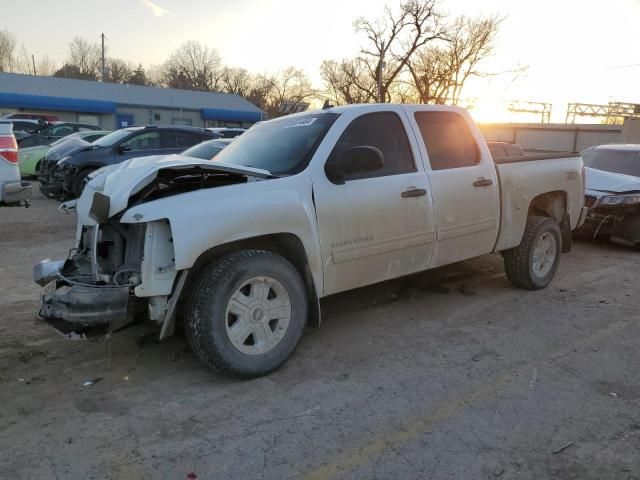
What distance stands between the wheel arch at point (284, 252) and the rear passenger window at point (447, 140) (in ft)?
5.29

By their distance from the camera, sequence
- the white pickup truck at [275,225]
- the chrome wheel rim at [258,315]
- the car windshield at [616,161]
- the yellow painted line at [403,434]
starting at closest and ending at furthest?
the yellow painted line at [403,434], the white pickup truck at [275,225], the chrome wheel rim at [258,315], the car windshield at [616,161]

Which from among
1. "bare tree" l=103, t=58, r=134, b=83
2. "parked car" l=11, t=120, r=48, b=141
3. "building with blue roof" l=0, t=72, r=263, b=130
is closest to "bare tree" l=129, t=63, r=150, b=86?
"bare tree" l=103, t=58, r=134, b=83

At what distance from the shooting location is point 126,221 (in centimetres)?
339

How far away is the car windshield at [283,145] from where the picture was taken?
418 cm

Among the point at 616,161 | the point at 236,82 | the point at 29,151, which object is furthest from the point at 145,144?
the point at 236,82

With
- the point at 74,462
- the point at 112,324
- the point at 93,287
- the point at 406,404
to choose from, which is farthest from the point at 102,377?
the point at 406,404

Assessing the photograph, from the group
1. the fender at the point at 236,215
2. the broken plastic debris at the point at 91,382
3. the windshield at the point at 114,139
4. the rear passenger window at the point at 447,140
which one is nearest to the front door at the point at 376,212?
the fender at the point at 236,215

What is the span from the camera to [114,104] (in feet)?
140

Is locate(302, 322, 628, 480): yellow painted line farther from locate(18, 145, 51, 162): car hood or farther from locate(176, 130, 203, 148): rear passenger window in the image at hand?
locate(18, 145, 51, 162): car hood

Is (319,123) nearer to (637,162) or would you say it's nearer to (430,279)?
(430,279)

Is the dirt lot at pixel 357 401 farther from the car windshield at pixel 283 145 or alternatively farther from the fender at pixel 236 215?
the car windshield at pixel 283 145

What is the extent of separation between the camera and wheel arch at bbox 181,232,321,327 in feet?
12.0

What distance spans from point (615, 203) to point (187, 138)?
9.12 m

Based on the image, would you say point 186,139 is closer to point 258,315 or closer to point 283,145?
point 283,145
